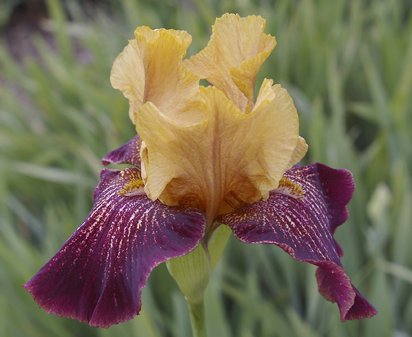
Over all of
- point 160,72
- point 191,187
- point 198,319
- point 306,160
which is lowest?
point 306,160

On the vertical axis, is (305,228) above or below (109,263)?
below

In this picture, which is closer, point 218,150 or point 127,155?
point 218,150

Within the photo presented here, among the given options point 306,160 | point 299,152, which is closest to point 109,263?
point 299,152

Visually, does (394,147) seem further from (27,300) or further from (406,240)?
(27,300)

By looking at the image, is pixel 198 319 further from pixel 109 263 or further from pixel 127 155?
pixel 127 155

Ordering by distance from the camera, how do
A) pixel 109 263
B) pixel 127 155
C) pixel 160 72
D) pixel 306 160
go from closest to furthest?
1. pixel 109 263
2. pixel 160 72
3. pixel 127 155
4. pixel 306 160

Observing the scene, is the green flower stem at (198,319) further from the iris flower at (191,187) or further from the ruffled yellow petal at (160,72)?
the ruffled yellow petal at (160,72)

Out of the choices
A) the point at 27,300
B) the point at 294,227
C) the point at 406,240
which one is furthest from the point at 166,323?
the point at 294,227
